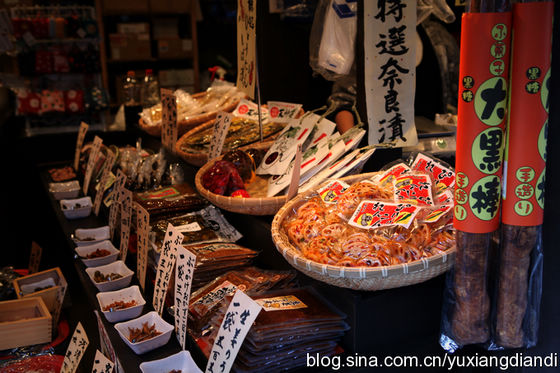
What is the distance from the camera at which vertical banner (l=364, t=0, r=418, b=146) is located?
1.93 meters

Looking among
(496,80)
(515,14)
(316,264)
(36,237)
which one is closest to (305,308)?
(316,264)

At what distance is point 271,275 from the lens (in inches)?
75.9

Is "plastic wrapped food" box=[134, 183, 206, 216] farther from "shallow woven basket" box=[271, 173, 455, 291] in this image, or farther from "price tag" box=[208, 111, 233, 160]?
"shallow woven basket" box=[271, 173, 455, 291]

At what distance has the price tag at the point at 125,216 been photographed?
2299mm

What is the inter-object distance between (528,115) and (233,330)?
36.2 inches

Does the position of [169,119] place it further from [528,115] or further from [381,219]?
[528,115]

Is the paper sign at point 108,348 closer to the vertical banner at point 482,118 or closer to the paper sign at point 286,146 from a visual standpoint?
the paper sign at point 286,146

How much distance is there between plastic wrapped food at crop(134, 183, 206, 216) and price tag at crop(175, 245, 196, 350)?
877 millimetres

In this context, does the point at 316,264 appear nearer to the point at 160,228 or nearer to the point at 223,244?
the point at 223,244

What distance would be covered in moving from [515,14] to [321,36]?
6.85 ft

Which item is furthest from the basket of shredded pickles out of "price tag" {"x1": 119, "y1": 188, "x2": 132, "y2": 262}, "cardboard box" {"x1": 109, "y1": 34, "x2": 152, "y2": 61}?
"cardboard box" {"x1": 109, "y1": 34, "x2": 152, "y2": 61}

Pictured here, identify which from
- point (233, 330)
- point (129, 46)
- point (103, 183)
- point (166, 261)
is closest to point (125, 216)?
point (166, 261)

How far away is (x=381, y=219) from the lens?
1.59 meters

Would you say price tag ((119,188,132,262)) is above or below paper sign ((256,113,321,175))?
below
